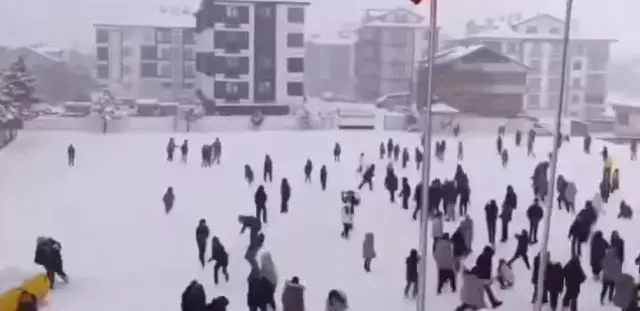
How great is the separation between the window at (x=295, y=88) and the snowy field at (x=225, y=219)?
390 cm

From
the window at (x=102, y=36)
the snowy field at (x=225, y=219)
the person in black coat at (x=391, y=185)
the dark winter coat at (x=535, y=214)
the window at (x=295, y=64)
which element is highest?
A: the window at (x=102, y=36)

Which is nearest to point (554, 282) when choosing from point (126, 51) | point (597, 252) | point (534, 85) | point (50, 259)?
point (597, 252)

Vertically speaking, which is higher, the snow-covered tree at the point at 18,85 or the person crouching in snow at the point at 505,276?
the snow-covered tree at the point at 18,85

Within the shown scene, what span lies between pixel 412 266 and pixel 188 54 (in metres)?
13.6

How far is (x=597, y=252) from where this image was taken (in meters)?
5.53

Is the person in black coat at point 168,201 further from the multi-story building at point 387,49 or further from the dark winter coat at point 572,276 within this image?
the multi-story building at point 387,49

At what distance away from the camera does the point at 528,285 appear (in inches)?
215

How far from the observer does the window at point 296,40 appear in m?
17.3

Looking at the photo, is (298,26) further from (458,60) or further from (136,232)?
(136,232)

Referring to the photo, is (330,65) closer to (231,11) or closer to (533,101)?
(231,11)

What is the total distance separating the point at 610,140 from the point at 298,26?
7597 millimetres

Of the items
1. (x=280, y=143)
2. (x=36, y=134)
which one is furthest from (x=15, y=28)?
(x=280, y=143)

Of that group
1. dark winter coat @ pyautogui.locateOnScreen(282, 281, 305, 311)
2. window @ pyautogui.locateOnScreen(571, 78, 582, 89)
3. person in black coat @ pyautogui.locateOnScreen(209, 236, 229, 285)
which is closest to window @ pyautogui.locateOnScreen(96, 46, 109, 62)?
window @ pyautogui.locateOnScreen(571, 78, 582, 89)

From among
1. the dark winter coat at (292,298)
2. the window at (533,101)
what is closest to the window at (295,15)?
the window at (533,101)
